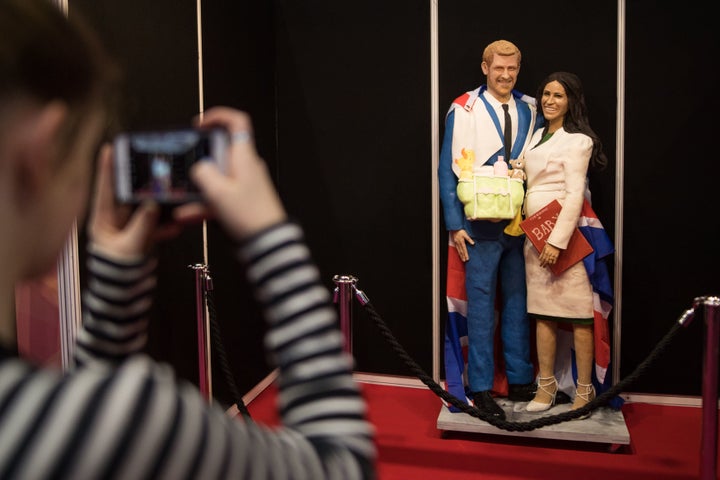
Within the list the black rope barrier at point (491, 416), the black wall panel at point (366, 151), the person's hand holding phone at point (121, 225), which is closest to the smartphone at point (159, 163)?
the person's hand holding phone at point (121, 225)

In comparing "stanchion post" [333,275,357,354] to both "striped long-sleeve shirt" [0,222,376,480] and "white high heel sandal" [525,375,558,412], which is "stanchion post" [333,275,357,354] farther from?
"striped long-sleeve shirt" [0,222,376,480]

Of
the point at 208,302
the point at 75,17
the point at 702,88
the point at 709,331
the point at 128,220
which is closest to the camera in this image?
the point at 75,17

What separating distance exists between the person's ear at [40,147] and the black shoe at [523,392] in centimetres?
328

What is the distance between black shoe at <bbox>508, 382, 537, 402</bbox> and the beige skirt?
45cm

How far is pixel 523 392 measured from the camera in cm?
348

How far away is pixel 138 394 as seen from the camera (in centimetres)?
48

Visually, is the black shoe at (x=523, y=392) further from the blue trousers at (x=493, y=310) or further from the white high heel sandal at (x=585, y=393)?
the white high heel sandal at (x=585, y=393)

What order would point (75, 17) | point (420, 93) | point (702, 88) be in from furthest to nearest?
point (420, 93) < point (702, 88) < point (75, 17)

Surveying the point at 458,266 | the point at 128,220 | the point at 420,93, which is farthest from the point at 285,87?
the point at 128,220

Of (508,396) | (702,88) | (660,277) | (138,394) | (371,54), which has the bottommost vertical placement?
(508,396)

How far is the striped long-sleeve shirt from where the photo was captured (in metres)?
0.46

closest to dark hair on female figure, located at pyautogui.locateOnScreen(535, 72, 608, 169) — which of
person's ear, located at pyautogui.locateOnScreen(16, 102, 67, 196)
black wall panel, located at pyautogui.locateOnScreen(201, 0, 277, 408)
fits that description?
black wall panel, located at pyautogui.locateOnScreen(201, 0, 277, 408)

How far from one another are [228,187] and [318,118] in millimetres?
3545

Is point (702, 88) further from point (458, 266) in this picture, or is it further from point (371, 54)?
point (371, 54)
